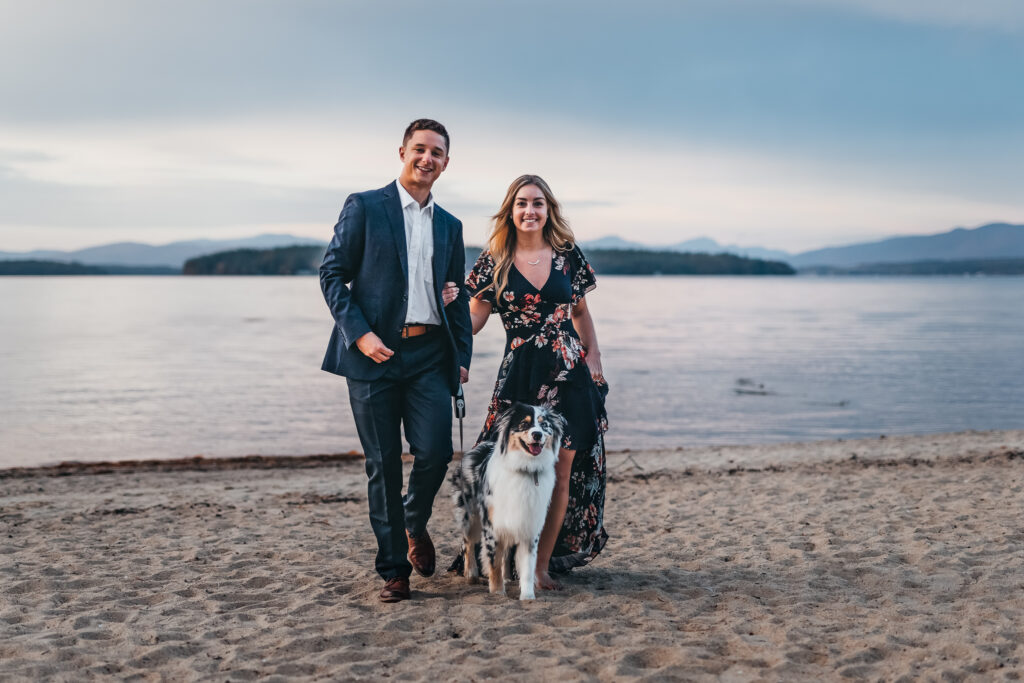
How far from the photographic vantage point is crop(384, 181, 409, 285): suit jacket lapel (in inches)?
173

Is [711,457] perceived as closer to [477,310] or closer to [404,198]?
[477,310]

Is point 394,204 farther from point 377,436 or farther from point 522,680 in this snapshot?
point 522,680

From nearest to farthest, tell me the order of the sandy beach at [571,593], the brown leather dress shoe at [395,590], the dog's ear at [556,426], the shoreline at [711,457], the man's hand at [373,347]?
1. the sandy beach at [571,593]
2. the man's hand at [373,347]
3. the dog's ear at [556,426]
4. the brown leather dress shoe at [395,590]
5. the shoreline at [711,457]

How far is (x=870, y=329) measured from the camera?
44812mm

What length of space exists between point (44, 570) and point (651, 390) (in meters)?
17.0

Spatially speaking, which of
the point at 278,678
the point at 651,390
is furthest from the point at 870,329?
the point at 278,678

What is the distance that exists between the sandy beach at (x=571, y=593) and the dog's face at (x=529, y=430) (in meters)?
0.92

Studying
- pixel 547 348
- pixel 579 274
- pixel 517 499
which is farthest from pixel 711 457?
pixel 517 499

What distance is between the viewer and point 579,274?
4.97 metres

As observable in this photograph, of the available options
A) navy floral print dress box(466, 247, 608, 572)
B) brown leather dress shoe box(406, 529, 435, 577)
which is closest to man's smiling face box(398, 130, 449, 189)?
navy floral print dress box(466, 247, 608, 572)

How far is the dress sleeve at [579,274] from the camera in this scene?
16.2 feet

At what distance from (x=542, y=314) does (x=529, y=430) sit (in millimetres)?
811

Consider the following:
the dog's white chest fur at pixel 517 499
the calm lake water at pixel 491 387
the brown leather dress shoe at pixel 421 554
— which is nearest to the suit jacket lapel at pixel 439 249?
the dog's white chest fur at pixel 517 499

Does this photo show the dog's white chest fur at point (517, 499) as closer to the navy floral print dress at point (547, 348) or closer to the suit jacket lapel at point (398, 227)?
the navy floral print dress at point (547, 348)
